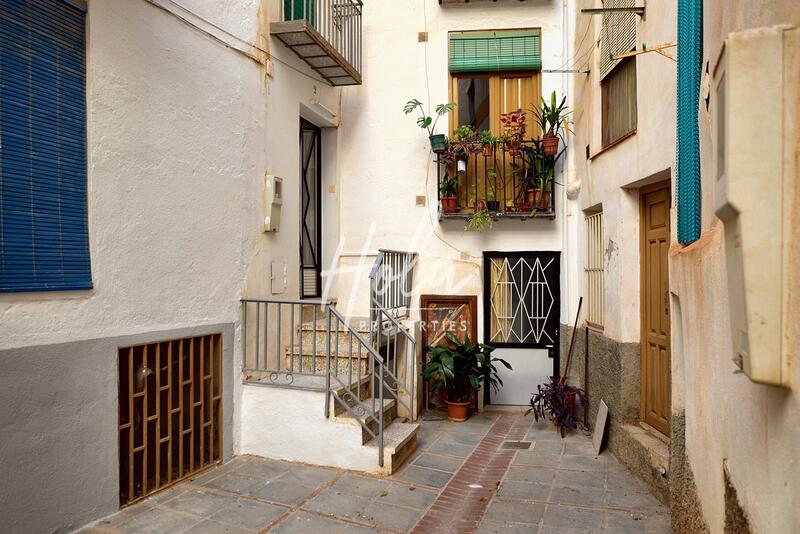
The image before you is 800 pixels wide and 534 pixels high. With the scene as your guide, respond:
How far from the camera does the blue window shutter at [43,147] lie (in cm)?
325

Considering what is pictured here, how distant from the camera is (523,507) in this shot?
170 inches

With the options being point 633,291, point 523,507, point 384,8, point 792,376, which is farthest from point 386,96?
point 792,376

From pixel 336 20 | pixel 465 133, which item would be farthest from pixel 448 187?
pixel 336 20

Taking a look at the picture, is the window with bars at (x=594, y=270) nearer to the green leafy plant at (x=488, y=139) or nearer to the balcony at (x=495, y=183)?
the balcony at (x=495, y=183)

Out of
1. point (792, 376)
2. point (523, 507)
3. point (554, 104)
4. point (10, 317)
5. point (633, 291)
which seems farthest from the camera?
point (554, 104)

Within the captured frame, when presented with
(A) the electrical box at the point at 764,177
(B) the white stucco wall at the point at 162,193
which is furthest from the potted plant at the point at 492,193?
(A) the electrical box at the point at 764,177

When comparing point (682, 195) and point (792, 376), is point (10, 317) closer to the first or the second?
point (792, 376)

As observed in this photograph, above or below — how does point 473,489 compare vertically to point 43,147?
below

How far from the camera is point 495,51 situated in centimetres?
734

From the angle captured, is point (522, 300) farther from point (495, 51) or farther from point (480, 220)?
point (495, 51)

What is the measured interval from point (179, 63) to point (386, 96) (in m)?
3.53

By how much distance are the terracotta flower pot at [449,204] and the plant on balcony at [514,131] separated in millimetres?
967

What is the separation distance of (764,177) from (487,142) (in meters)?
5.66

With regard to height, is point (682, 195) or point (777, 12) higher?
point (777, 12)
